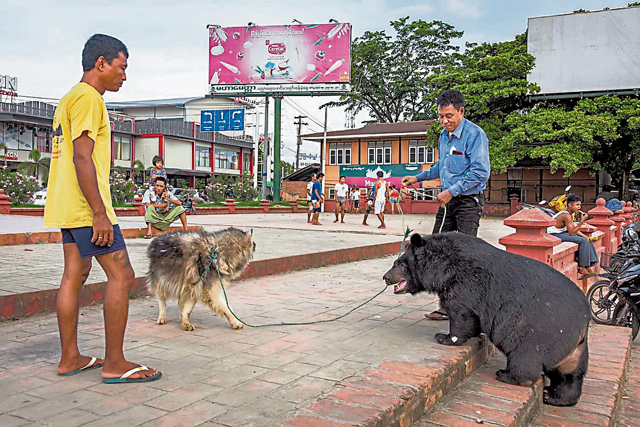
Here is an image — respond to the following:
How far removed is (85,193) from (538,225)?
161 inches

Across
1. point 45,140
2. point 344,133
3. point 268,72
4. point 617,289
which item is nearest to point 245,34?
point 268,72

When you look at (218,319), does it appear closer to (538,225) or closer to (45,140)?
(538,225)

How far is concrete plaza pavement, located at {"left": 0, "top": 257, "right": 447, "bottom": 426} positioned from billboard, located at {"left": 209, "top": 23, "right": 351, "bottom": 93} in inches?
949

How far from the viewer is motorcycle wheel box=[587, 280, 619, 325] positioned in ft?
21.9

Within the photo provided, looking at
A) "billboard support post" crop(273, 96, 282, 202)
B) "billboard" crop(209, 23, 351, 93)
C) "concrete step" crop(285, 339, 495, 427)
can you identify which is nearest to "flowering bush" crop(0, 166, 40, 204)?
"billboard" crop(209, 23, 351, 93)

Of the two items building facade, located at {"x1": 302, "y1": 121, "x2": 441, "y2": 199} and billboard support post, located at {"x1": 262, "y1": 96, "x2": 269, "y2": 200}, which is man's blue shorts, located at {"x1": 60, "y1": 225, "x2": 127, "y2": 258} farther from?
building facade, located at {"x1": 302, "y1": 121, "x2": 441, "y2": 199}

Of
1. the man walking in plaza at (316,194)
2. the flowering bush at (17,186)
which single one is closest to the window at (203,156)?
the flowering bush at (17,186)

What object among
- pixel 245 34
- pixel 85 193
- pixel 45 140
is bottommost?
pixel 85 193

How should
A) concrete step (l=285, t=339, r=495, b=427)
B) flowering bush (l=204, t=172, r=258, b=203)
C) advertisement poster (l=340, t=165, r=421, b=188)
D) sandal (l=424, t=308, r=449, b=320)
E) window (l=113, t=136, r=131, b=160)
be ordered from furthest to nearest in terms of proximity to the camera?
1. window (l=113, t=136, r=131, b=160)
2. advertisement poster (l=340, t=165, r=421, b=188)
3. flowering bush (l=204, t=172, r=258, b=203)
4. sandal (l=424, t=308, r=449, b=320)
5. concrete step (l=285, t=339, r=495, b=427)

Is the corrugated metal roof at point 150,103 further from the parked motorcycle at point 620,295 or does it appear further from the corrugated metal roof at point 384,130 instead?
the parked motorcycle at point 620,295

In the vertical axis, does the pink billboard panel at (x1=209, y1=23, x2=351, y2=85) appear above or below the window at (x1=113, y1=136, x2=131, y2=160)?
above

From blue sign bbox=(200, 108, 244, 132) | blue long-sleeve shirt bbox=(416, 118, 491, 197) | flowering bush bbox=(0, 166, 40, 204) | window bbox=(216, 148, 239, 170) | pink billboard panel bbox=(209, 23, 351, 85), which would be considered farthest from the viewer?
window bbox=(216, 148, 239, 170)

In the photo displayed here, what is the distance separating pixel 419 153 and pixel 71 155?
3695cm

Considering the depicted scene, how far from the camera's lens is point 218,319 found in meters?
4.38
